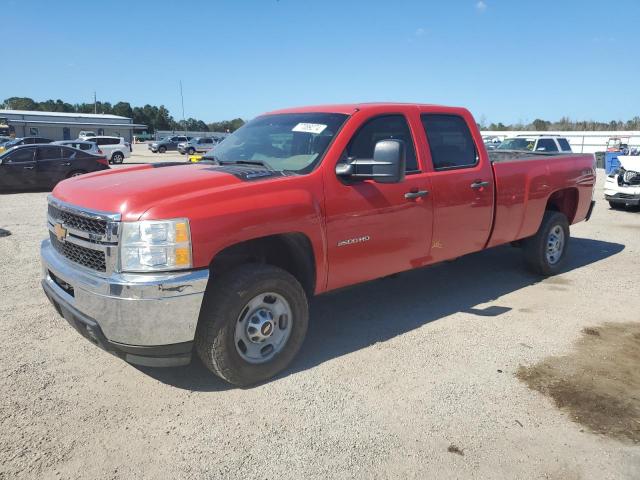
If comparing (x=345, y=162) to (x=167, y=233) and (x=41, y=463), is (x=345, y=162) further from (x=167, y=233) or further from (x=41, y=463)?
(x=41, y=463)

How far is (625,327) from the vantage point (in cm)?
470

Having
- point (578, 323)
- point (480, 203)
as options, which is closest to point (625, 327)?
point (578, 323)

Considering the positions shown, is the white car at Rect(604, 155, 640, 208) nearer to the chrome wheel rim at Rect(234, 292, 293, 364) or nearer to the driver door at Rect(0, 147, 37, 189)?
the chrome wheel rim at Rect(234, 292, 293, 364)

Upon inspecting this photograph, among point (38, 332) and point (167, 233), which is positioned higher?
point (167, 233)

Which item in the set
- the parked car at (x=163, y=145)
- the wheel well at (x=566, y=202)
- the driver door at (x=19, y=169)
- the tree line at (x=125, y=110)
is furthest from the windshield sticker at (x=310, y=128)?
the tree line at (x=125, y=110)

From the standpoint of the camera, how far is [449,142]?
488 cm

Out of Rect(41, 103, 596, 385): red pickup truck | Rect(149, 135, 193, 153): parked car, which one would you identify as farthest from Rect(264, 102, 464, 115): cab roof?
Rect(149, 135, 193, 153): parked car

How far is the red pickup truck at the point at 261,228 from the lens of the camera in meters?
3.01

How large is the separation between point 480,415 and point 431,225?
1798 millimetres

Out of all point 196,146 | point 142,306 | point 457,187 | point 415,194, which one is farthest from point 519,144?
point 196,146

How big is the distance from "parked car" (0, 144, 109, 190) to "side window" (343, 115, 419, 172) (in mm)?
14077

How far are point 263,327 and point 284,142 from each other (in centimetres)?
159

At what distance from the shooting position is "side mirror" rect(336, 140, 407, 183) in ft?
11.9

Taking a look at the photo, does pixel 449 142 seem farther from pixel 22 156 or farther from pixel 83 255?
pixel 22 156
